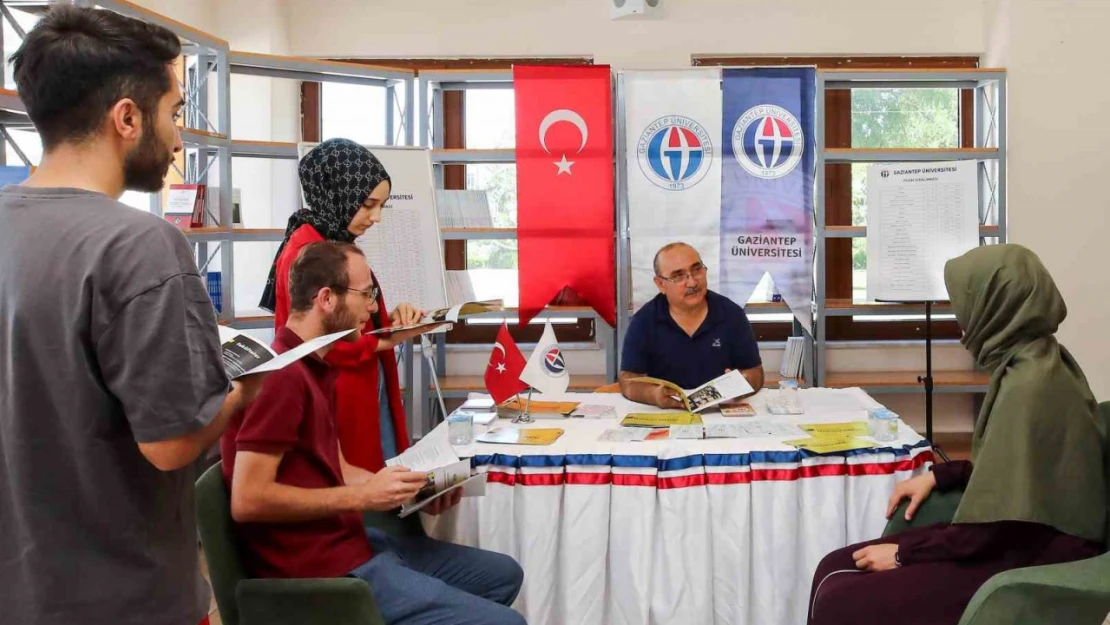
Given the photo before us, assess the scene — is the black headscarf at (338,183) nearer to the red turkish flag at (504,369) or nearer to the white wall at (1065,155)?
the red turkish flag at (504,369)

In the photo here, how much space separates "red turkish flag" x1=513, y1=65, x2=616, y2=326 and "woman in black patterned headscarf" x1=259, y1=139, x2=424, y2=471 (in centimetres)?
222

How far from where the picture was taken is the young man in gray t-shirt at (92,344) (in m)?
1.01

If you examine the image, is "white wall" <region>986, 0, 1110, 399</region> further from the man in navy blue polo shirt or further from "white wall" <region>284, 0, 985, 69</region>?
the man in navy blue polo shirt

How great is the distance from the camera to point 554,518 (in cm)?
226

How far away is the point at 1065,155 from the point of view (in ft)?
15.8

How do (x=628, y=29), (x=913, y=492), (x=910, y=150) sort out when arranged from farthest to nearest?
(x=628, y=29) < (x=910, y=150) < (x=913, y=492)

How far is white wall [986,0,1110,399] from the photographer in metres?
4.76

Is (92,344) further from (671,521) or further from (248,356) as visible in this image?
(671,521)

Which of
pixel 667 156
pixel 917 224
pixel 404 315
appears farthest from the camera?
pixel 667 156

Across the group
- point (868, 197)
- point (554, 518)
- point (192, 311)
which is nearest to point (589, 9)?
point (868, 197)

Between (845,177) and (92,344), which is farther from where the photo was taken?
(845,177)

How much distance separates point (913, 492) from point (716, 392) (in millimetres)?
734

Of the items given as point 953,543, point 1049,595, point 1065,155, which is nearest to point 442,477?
point 953,543

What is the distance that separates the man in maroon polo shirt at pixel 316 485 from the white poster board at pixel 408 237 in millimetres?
2250
